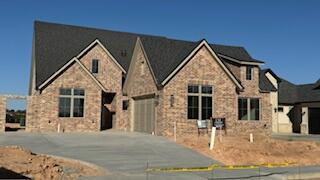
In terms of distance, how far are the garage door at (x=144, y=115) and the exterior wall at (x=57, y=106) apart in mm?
3033

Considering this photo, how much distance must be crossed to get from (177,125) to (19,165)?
48.2ft

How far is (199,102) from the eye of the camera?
90.0ft

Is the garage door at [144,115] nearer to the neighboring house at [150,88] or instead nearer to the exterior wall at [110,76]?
the neighboring house at [150,88]

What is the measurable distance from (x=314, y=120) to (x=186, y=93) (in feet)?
65.5

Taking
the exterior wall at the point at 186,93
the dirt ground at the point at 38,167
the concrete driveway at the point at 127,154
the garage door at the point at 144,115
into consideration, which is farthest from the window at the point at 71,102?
the dirt ground at the point at 38,167

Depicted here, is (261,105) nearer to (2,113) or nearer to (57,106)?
(57,106)

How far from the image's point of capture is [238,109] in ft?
98.5

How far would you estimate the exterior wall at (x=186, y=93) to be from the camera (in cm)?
2634

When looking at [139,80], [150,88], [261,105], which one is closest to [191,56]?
[150,88]

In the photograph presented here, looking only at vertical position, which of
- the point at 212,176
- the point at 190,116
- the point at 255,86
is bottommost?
the point at 212,176

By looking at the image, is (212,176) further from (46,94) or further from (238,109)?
(46,94)

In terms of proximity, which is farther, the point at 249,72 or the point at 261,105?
the point at 249,72

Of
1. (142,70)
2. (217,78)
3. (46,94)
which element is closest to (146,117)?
(142,70)

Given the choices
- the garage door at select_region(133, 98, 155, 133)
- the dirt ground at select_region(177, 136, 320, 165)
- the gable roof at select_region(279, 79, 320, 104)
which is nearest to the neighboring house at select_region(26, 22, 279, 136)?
the garage door at select_region(133, 98, 155, 133)
